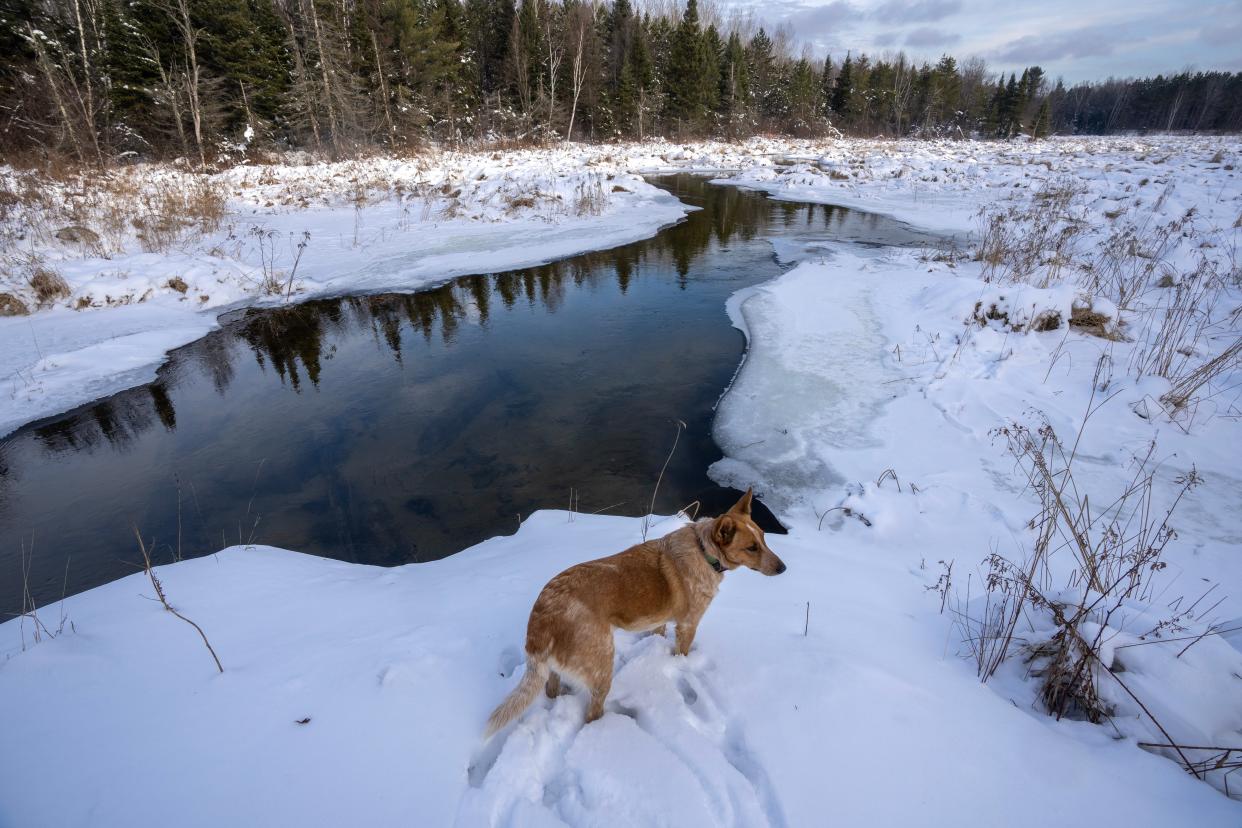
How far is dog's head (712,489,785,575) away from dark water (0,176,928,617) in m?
2.14

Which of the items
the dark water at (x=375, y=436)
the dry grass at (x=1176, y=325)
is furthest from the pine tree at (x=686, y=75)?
the dry grass at (x=1176, y=325)

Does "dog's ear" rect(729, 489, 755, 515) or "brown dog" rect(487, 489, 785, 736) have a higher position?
"dog's ear" rect(729, 489, 755, 515)

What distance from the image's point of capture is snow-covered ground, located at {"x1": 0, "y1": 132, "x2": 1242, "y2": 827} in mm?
2004

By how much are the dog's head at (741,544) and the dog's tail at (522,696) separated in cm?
109

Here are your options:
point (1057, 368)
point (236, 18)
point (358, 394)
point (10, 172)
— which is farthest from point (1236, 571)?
point (236, 18)

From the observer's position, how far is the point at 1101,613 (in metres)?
2.58

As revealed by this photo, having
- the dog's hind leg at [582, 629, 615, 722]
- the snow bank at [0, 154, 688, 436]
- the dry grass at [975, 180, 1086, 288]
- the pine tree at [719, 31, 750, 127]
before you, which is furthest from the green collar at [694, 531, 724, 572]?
the pine tree at [719, 31, 750, 127]

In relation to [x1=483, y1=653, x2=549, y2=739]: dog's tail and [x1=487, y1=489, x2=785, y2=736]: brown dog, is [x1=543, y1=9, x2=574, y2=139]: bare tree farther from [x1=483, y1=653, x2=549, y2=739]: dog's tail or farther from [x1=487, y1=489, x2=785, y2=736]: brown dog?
[x1=483, y1=653, x2=549, y2=739]: dog's tail

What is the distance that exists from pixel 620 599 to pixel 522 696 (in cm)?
62

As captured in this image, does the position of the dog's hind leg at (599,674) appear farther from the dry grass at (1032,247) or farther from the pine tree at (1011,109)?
the pine tree at (1011,109)

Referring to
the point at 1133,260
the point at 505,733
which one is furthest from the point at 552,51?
the point at 505,733

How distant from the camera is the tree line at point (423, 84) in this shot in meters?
20.0

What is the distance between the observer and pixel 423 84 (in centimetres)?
3081

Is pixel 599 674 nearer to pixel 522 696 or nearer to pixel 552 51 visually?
pixel 522 696
